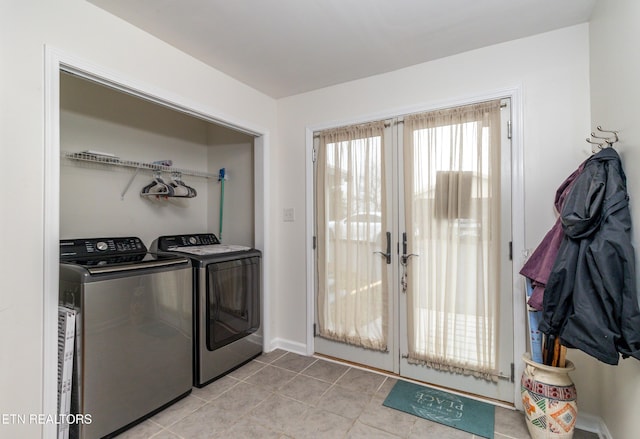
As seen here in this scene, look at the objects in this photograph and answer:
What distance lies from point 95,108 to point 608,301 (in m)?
3.62

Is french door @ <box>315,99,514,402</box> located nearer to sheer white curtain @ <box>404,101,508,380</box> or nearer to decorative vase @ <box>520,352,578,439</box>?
sheer white curtain @ <box>404,101,508,380</box>

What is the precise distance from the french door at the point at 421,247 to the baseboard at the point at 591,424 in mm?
370

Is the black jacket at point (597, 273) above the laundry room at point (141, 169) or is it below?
below

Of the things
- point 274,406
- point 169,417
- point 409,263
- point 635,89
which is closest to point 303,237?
point 409,263

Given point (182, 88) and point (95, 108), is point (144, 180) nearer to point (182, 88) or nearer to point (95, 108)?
point (95, 108)

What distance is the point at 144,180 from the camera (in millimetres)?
2953

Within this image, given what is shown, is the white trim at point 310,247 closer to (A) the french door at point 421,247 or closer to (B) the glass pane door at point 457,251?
(A) the french door at point 421,247

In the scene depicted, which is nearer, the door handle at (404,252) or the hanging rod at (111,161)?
the hanging rod at (111,161)

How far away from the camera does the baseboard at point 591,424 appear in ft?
5.95

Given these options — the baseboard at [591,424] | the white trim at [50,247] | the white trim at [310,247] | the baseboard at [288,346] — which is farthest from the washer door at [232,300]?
the baseboard at [591,424]

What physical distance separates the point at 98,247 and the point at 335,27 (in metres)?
2.31

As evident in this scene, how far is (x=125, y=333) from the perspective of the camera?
73.5 inches

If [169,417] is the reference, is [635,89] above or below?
above

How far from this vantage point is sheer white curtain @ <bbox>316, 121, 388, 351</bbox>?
2.62 meters
